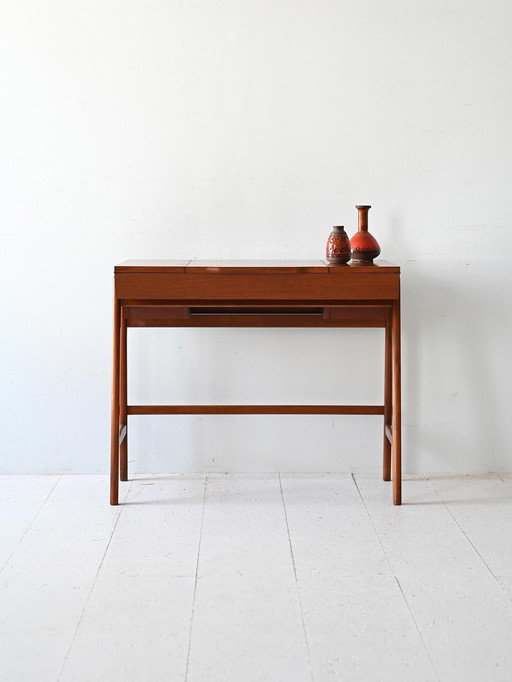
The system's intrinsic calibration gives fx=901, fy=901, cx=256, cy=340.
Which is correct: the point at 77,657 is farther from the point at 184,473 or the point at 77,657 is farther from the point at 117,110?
the point at 117,110

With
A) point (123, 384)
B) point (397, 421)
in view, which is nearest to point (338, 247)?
point (397, 421)

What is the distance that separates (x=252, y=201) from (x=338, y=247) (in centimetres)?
56

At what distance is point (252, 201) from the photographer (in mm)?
4062

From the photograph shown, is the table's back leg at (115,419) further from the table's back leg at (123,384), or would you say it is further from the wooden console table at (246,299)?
the table's back leg at (123,384)

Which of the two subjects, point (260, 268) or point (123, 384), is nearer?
point (260, 268)

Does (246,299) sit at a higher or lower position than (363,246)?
lower

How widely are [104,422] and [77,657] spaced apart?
1839 mm

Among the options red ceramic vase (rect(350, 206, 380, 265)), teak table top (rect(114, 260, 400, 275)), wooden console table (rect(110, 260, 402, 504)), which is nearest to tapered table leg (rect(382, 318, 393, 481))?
wooden console table (rect(110, 260, 402, 504))

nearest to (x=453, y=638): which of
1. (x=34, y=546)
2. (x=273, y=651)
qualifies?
(x=273, y=651)

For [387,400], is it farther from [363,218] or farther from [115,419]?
[115,419]

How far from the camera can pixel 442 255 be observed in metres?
4.11

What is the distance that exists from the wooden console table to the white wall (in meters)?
0.18

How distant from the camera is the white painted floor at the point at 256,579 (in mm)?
2426

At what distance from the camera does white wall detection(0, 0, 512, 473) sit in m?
3.96
